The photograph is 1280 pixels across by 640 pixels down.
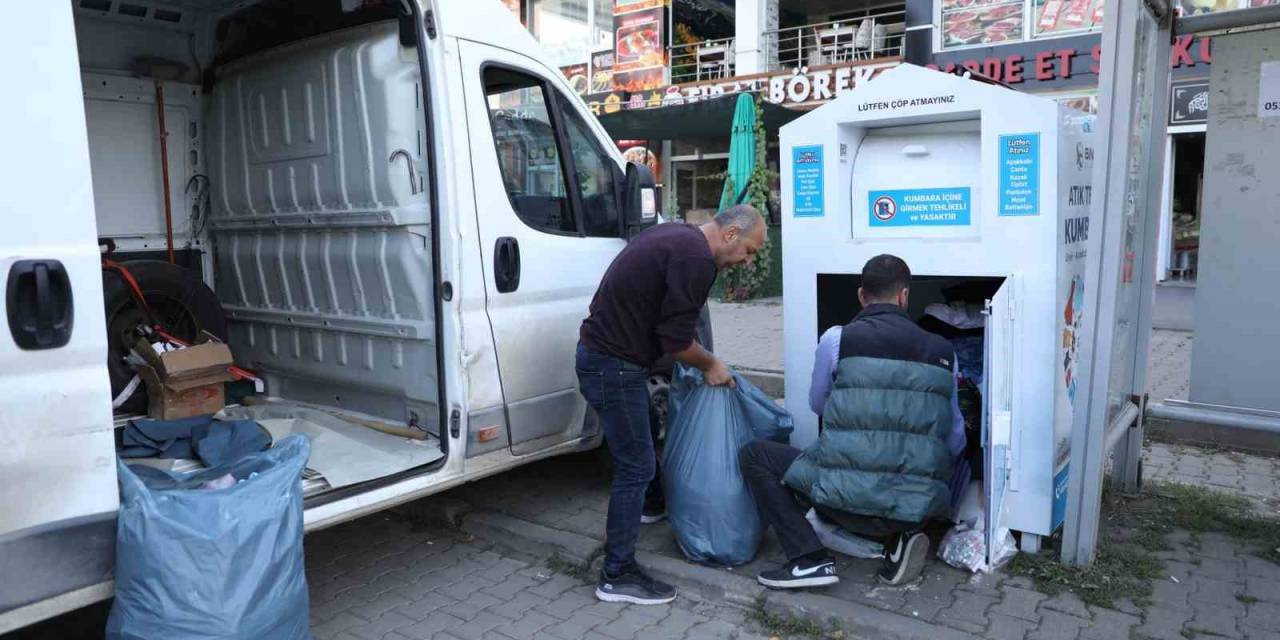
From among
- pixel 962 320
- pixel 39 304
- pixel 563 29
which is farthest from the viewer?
pixel 563 29

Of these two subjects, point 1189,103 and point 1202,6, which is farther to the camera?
point 1189,103

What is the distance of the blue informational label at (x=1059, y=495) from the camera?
376 cm

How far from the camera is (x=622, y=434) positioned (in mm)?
3623

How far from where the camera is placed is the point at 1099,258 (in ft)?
11.6

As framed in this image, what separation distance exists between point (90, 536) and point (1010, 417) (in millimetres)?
3039

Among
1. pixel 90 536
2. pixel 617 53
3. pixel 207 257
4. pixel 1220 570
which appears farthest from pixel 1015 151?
pixel 617 53

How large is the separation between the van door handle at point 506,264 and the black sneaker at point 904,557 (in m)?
1.86

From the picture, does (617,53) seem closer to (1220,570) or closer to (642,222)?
(642,222)

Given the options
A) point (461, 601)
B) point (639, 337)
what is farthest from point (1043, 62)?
point (461, 601)

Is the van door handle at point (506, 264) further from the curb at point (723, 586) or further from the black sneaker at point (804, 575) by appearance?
the black sneaker at point (804, 575)

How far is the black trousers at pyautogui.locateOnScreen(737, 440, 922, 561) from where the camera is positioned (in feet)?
11.7

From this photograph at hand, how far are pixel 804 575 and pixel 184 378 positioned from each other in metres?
2.82

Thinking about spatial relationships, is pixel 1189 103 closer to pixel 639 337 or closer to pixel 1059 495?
pixel 1059 495

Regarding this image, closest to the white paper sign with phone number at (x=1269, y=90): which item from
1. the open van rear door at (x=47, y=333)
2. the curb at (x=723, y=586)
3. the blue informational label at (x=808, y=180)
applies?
the blue informational label at (x=808, y=180)
